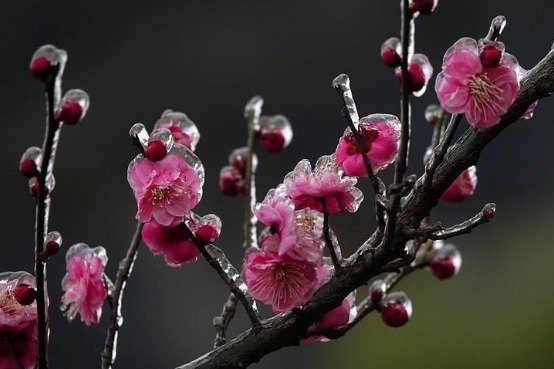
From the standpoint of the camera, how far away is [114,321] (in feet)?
1.60

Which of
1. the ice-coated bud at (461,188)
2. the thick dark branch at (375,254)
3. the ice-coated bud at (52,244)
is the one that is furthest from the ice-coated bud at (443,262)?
the ice-coated bud at (52,244)

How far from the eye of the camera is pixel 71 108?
0.41 m

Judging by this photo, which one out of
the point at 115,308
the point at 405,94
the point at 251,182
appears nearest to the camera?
the point at 405,94

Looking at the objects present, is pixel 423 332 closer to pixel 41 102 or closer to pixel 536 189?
pixel 536 189

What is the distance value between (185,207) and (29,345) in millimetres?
149

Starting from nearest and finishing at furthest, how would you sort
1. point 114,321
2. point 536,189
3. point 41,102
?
point 114,321 < point 41,102 < point 536,189

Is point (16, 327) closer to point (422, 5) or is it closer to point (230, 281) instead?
point (230, 281)

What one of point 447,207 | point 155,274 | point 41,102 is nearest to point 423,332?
point 447,207

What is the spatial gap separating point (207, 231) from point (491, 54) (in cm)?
18

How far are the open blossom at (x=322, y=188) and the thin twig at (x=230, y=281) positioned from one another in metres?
0.06

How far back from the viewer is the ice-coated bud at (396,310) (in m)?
0.52

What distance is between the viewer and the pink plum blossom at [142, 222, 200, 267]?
450mm

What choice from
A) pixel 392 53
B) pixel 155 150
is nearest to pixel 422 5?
pixel 392 53

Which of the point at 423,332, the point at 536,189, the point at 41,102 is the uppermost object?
the point at 41,102
